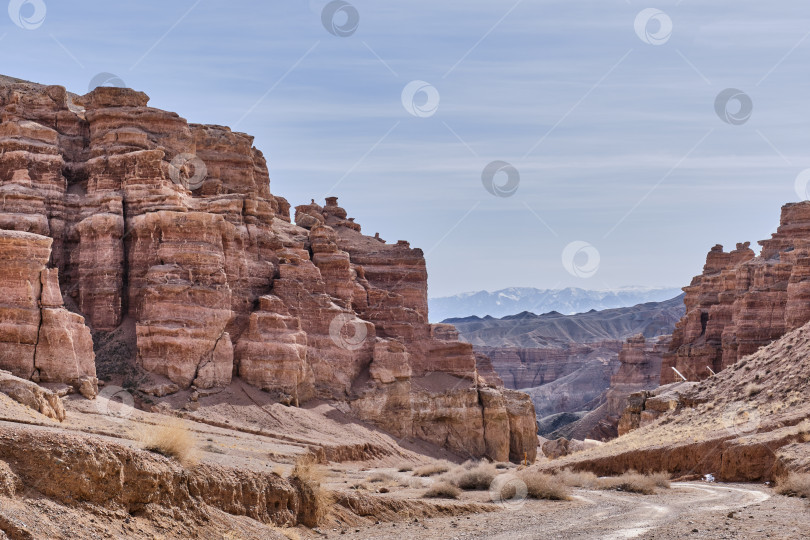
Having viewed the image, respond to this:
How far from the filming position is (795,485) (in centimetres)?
2694

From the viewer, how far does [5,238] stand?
40.2 metres

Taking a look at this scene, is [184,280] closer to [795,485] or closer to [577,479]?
[577,479]

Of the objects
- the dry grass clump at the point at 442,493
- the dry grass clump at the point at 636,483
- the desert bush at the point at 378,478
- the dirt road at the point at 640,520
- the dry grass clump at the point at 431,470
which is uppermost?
the dry grass clump at the point at 431,470

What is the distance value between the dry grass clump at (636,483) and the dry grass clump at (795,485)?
14.1ft

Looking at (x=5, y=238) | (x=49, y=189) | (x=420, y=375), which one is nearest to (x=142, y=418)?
(x=5, y=238)

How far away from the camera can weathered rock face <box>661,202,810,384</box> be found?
74.9 m

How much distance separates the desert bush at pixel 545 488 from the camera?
103ft

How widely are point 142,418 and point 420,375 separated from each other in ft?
95.4

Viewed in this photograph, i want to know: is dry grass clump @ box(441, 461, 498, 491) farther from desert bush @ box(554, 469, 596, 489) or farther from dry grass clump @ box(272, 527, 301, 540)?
dry grass clump @ box(272, 527, 301, 540)

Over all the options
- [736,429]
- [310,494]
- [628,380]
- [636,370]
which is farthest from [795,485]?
[636,370]

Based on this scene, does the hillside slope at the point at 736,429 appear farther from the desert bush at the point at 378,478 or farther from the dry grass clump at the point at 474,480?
the desert bush at the point at 378,478

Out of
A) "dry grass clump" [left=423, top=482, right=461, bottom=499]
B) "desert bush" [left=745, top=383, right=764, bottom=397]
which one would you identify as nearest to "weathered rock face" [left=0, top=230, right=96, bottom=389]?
"dry grass clump" [left=423, top=482, right=461, bottom=499]

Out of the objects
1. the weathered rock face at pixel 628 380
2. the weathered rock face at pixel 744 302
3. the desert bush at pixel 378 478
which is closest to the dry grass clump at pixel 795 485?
the desert bush at pixel 378 478

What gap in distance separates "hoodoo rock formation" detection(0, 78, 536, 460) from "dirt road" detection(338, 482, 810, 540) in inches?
817
